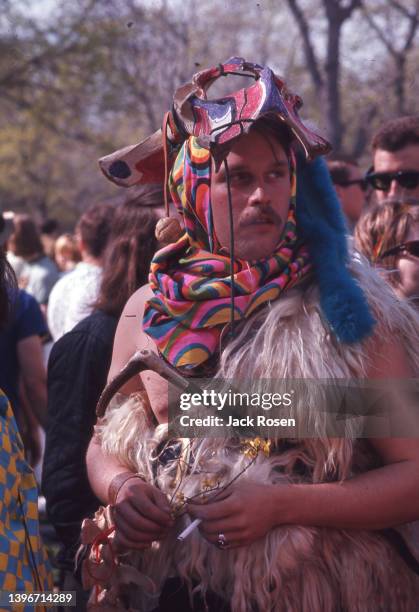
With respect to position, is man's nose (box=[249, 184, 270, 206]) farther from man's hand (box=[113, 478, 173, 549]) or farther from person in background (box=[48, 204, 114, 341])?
person in background (box=[48, 204, 114, 341])

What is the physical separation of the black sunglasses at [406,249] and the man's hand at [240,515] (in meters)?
1.17

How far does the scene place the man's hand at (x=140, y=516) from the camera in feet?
6.49

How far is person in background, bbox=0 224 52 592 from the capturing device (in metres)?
1.99

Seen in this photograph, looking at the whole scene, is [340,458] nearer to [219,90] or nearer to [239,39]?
[219,90]

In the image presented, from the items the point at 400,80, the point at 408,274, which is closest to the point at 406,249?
the point at 408,274

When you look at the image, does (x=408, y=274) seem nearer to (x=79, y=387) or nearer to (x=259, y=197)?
(x=259, y=197)

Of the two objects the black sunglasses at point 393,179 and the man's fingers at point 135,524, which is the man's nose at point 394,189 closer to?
the black sunglasses at point 393,179

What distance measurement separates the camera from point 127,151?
2.51m

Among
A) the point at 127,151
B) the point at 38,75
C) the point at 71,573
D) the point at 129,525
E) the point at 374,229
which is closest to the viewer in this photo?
the point at 129,525

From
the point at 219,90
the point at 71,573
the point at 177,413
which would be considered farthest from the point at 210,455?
the point at 219,90

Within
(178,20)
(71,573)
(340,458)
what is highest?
(178,20)

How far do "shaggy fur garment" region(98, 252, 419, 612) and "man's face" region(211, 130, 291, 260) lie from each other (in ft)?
0.51

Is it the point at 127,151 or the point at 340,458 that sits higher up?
the point at 127,151

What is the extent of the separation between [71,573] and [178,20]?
7.76 metres
